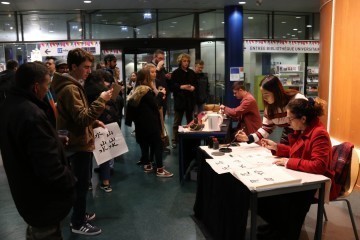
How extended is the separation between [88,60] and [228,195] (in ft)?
5.16

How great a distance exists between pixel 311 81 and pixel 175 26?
Result: 4.55 metres

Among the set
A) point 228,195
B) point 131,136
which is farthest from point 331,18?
point 131,136

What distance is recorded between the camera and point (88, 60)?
9.33ft

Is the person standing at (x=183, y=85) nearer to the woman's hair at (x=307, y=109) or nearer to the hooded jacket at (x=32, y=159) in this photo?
the woman's hair at (x=307, y=109)

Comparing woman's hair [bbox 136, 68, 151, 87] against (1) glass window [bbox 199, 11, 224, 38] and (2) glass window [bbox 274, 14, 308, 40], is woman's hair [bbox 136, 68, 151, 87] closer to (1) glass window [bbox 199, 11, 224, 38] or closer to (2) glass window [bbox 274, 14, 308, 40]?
(1) glass window [bbox 199, 11, 224, 38]

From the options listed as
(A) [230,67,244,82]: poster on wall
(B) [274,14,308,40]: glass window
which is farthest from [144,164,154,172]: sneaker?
(B) [274,14,308,40]: glass window

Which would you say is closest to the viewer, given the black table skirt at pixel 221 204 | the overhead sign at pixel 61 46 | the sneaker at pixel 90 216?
the black table skirt at pixel 221 204

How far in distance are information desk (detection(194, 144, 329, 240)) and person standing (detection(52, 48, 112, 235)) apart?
1001 millimetres

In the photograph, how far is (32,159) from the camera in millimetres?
1727

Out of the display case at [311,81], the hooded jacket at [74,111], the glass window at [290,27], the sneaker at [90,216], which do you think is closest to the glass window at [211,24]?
the glass window at [290,27]

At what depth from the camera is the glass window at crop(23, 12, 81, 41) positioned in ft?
30.2

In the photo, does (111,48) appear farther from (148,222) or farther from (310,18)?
(148,222)

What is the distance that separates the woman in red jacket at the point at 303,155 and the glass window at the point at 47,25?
26.3 feet

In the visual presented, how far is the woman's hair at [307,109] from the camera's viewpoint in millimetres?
2438
